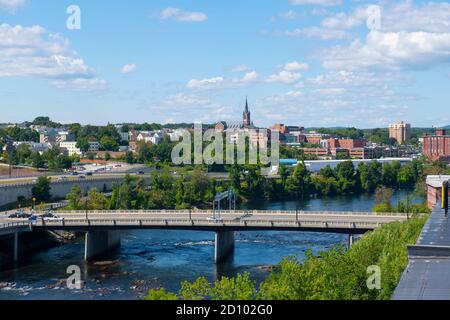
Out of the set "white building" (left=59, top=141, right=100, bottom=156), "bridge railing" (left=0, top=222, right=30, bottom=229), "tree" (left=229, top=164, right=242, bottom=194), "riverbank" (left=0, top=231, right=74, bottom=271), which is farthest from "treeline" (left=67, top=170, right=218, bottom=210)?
"white building" (left=59, top=141, right=100, bottom=156)

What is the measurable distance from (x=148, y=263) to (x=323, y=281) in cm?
2279

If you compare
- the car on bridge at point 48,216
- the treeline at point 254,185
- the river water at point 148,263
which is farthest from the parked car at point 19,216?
the treeline at point 254,185

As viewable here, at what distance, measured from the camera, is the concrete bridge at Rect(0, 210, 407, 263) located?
141 feet

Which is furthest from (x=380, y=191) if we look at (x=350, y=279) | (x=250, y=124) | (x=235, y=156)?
(x=250, y=124)

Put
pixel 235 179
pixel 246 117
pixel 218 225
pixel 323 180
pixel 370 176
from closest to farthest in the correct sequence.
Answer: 1. pixel 218 225
2. pixel 235 179
3. pixel 323 180
4. pixel 370 176
5. pixel 246 117

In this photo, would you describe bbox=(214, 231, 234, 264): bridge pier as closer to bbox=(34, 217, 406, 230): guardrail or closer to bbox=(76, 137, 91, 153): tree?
bbox=(34, 217, 406, 230): guardrail

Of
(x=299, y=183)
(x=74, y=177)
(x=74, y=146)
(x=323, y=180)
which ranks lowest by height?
(x=299, y=183)

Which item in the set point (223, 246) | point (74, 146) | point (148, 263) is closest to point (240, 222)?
point (223, 246)

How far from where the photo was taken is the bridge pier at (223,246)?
42.4 meters

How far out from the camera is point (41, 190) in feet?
215

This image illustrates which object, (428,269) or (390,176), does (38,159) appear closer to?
(390,176)
